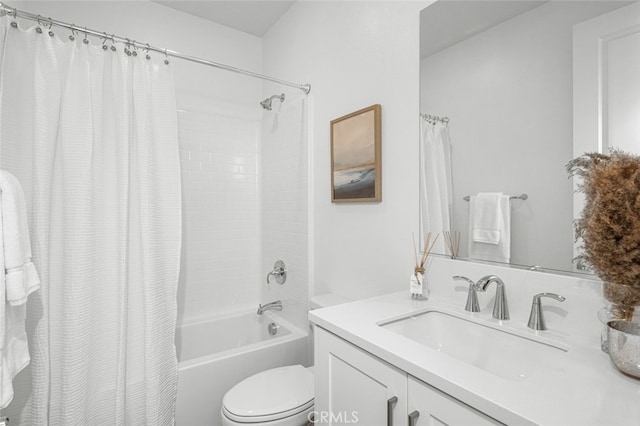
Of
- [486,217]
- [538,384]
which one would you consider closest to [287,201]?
[486,217]

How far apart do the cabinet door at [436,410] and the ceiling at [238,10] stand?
8.14 feet

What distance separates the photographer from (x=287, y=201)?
2311 millimetres

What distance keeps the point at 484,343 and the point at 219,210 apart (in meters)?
2.08

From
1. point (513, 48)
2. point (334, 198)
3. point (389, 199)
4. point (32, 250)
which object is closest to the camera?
point (513, 48)

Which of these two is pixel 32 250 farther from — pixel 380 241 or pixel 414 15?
pixel 414 15

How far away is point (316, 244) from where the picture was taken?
6.70 ft

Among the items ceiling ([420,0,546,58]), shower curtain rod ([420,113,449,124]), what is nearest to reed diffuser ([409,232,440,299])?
shower curtain rod ([420,113,449,124])

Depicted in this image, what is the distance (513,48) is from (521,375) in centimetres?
105

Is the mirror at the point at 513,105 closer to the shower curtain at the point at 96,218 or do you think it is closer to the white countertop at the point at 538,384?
the white countertop at the point at 538,384

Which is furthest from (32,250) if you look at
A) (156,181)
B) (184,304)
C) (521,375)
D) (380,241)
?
(521,375)

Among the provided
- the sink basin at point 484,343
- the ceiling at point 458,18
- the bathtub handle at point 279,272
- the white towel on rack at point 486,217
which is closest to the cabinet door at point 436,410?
the sink basin at point 484,343

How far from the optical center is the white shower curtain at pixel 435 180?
1281mm

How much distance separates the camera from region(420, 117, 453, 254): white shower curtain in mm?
1281

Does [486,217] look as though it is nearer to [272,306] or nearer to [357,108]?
[357,108]
